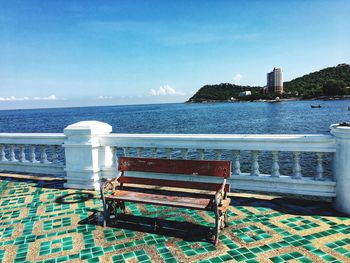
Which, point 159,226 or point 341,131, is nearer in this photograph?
point 159,226

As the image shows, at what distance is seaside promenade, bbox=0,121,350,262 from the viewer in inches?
153

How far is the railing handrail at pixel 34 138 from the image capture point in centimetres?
723

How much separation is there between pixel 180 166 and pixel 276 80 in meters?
203

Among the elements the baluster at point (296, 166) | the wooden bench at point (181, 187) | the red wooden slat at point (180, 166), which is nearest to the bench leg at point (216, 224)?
the wooden bench at point (181, 187)

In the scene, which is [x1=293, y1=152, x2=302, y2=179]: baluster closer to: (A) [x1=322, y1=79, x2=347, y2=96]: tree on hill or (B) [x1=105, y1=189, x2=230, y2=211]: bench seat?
(B) [x1=105, y1=189, x2=230, y2=211]: bench seat

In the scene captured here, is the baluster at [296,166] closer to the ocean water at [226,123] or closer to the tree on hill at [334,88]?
the ocean water at [226,123]

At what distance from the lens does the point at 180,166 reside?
16.0ft

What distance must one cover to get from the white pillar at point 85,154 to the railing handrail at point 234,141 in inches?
9.3

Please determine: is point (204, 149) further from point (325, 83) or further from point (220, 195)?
point (325, 83)

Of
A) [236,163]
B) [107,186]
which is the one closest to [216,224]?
[107,186]

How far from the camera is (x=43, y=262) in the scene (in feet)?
12.4

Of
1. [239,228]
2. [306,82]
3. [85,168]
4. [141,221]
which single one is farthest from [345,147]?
[306,82]

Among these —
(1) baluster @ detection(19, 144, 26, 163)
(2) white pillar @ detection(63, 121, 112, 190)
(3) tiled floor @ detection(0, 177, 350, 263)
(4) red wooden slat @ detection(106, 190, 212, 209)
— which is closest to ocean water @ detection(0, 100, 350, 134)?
(1) baluster @ detection(19, 144, 26, 163)

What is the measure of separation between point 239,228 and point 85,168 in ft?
12.2
